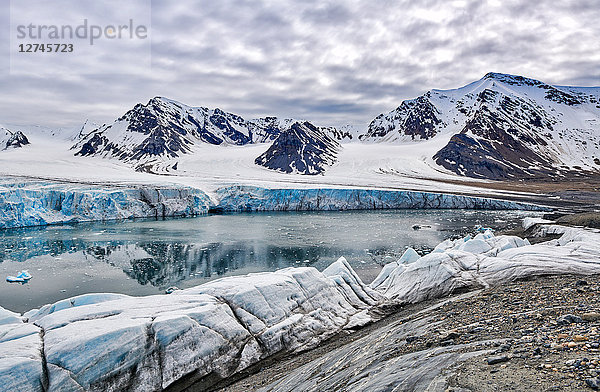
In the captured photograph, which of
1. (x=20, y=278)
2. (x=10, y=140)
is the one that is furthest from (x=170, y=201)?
(x=10, y=140)

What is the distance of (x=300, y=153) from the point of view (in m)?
74.7

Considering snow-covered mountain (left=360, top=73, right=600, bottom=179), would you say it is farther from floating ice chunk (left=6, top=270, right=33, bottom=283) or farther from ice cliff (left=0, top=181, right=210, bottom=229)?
floating ice chunk (left=6, top=270, right=33, bottom=283)

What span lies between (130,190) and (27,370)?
28.7 meters

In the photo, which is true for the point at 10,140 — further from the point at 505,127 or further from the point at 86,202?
the point at 505,127

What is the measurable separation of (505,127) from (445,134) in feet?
51.3

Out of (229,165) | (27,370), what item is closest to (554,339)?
(27,370)

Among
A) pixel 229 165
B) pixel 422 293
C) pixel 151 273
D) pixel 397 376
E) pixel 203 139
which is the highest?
pixel 203 139

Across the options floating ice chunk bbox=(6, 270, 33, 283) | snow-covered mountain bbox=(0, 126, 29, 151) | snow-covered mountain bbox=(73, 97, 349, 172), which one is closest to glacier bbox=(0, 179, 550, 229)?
floating ice chunk bbox=(6, 270, 33, 283)

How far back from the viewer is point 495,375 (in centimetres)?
348

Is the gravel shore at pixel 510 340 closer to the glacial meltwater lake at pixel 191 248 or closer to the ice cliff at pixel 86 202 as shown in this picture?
the glacial meltwater lake at pixel 191 248

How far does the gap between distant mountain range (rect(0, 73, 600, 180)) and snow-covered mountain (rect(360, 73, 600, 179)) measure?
0.24 metres

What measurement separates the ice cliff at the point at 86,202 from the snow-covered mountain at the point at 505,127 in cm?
4898

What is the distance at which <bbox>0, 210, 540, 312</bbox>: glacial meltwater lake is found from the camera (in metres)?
13.9

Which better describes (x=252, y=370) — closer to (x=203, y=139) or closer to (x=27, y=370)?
(x=27, y=370)
